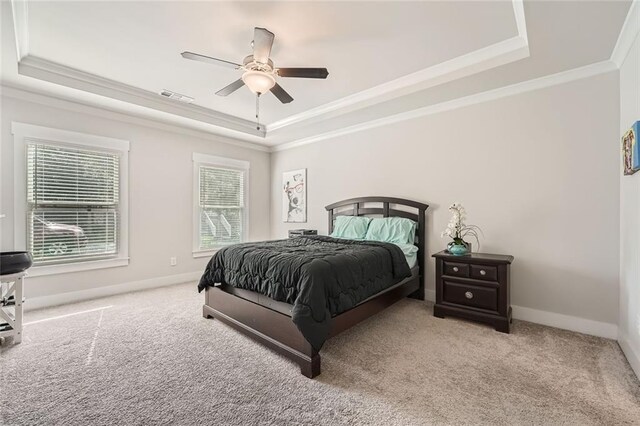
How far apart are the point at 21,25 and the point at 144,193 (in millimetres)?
2268

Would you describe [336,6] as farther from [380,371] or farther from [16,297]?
[16,297]

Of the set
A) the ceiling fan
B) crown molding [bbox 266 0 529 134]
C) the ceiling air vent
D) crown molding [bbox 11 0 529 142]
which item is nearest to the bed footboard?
the ceiling fan

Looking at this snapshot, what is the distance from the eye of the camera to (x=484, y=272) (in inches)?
113

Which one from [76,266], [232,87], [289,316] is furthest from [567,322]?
[76,266]

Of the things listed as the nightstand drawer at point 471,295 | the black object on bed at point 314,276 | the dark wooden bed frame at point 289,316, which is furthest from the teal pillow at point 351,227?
the nightstand drawer at point 471,295

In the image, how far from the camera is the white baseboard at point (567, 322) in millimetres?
2621

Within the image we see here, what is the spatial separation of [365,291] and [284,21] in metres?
2.41

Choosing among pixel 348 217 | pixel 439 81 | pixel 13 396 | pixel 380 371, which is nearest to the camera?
pixel 13 396

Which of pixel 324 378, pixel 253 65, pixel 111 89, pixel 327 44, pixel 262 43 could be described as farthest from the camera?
pixel 111 89

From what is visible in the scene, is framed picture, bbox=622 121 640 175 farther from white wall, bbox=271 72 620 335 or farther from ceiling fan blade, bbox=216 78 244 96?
ceiling fan blade, bbox=216 78 244 96

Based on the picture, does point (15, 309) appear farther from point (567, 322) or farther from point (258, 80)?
point (567, 322)

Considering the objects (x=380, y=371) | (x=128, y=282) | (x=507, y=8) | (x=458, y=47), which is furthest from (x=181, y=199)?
(x=507, y=8)

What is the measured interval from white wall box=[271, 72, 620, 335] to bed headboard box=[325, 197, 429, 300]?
12 cm

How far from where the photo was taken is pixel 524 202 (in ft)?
10.1
